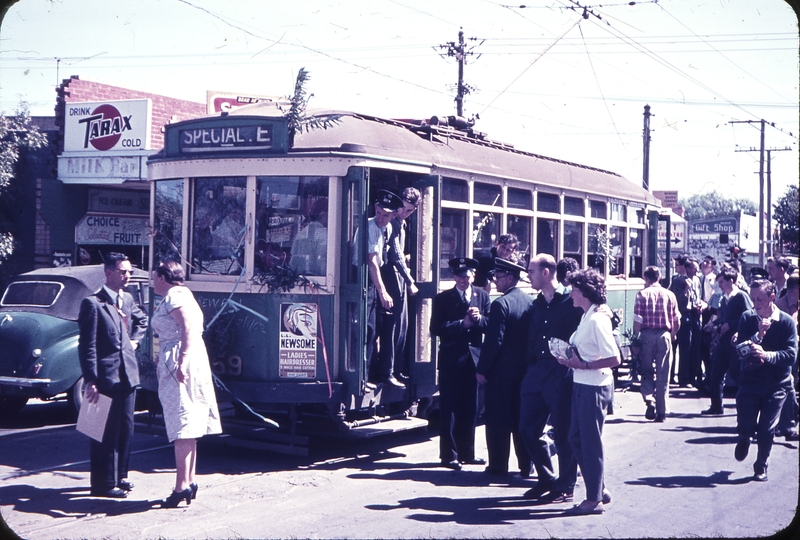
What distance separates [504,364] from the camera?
24.9ft

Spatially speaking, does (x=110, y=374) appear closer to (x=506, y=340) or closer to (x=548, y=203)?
(x=506, y=340)

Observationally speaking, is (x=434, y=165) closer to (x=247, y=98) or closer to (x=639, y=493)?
(x=639, y=493)

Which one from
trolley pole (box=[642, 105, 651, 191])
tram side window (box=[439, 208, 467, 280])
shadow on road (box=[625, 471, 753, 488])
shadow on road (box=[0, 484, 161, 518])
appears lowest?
shadow on road (box=[625, 471, 753, 488])

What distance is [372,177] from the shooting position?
882 cm

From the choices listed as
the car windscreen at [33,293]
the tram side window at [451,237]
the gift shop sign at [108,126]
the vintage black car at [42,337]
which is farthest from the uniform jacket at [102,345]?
the gift shop sign at [108,126]

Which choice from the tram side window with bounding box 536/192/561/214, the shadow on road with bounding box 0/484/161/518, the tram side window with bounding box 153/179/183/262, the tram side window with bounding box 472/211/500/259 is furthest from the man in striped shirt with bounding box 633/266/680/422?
the shadow on road with bounding box 0/484/161/518

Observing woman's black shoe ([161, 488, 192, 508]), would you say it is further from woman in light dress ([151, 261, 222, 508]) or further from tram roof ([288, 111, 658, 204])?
tram roof ([288, 111, 658, 204])

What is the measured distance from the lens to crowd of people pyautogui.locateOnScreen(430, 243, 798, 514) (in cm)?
650

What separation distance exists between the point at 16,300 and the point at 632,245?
936cm

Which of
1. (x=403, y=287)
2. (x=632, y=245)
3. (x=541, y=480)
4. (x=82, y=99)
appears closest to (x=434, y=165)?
(x=403, y=287)

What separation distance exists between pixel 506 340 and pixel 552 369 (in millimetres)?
685

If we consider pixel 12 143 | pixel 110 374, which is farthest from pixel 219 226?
pixel 12 143

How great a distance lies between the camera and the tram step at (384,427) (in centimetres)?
807

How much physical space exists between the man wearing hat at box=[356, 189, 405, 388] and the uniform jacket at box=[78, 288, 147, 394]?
7.61 feet
